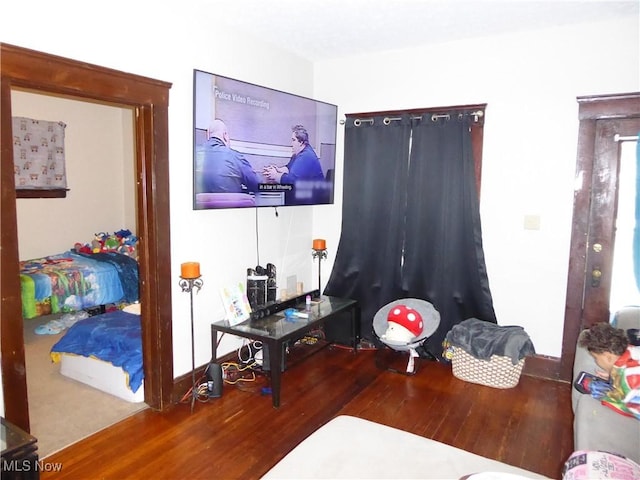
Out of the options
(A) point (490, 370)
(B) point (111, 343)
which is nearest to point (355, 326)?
(A) point (490, 370)

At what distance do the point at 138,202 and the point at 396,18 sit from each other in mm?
2007

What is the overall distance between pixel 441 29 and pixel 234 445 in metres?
2.98

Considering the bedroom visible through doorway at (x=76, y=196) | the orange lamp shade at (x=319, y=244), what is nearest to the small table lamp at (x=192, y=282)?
the bedroom visible through doorway at (x=76, y=196)

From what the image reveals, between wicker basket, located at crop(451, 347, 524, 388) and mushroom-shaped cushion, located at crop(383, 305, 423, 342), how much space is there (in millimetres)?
329

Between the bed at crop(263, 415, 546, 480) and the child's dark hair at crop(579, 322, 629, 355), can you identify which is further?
the child's dark hair at crop(579, 322, 629, 355)

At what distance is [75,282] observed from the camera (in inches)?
175

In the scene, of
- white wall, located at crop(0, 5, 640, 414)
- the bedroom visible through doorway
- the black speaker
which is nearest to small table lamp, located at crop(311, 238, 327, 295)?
white wall, located at crop(0, 5, 640, 414)

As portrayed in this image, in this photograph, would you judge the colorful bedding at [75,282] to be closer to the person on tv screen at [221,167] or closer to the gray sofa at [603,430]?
the person on tv screen at [221,167]

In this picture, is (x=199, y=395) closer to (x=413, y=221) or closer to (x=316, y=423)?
(x=316, y=423)

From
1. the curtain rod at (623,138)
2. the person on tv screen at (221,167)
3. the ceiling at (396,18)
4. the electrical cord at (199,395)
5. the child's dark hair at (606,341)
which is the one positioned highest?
the ceiling at (396,18)

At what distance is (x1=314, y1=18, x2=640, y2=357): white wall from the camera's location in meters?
3.09

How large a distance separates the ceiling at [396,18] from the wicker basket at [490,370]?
225 centimetres

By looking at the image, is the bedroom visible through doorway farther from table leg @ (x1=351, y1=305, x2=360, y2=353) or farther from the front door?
the front door

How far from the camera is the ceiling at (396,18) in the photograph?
2.77 m
